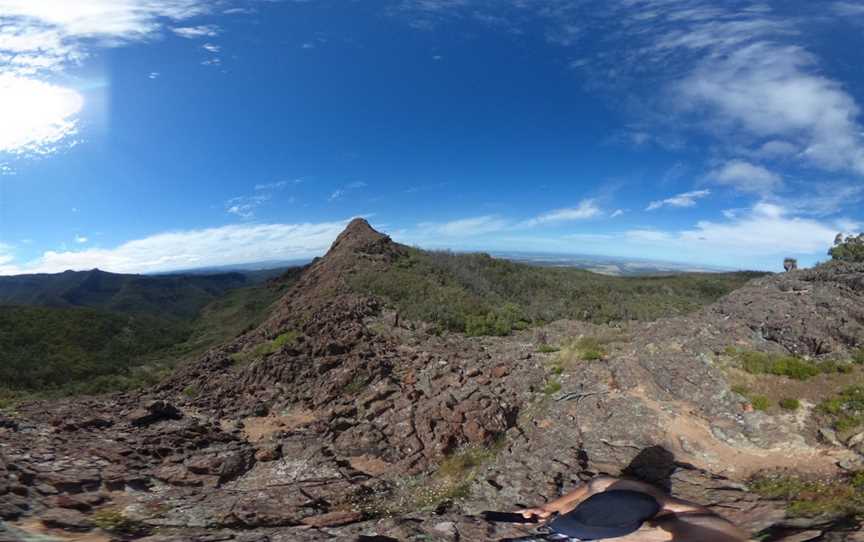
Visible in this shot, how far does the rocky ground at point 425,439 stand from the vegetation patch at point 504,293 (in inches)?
214

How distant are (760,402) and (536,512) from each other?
6.59 metres

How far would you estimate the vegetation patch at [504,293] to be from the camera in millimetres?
24672

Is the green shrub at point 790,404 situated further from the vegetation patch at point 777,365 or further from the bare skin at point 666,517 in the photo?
the bare skin at point 666,517

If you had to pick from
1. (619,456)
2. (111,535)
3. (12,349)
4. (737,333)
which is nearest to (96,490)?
(111,535)

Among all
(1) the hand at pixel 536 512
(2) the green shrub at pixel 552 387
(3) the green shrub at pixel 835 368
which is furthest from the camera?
(2) the green shrub at pixel 552 387

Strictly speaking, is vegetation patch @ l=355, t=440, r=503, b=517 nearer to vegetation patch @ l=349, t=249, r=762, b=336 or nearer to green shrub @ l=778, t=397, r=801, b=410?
green shrub @ l=778, t=397, r=801, b=410

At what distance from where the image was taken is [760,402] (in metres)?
10.8

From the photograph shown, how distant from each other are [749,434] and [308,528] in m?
9.50

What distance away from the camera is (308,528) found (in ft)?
26.1

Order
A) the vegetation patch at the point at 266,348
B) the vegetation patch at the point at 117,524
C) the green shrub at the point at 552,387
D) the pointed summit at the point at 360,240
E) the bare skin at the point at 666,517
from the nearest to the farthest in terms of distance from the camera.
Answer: the bare skin at the point at 666,517 → the vegetation patch at the point at 117,524 → the green shrub at the point at 552,387 → the vegetation patch at the point at 266,348 → the pointed summit at the point at 360,240

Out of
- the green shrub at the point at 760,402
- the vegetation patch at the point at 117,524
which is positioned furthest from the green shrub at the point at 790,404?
the vegetation patch at the point at 117,524

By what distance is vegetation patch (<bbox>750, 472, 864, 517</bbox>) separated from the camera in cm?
702

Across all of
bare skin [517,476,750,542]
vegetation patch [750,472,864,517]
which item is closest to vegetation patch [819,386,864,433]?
vegetation patch [750,472,864,517]

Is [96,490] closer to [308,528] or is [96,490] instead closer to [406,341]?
[308,528]
